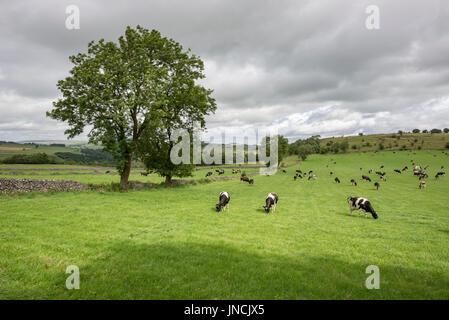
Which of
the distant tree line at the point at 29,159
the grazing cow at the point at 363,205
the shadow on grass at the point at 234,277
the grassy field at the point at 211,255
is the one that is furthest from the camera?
the distant tree line at the point at 29,159

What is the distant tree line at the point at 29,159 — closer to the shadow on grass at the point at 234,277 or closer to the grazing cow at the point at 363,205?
the shadow on grass at the point at 234,277

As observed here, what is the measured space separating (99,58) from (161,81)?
6.87 m

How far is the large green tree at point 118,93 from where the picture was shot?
23.0 meters

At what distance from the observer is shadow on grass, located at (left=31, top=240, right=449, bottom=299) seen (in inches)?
236

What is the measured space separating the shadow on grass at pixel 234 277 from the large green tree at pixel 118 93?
18.4 meters

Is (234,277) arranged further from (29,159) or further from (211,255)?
(29,159)

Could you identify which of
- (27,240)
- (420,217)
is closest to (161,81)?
(27,240)

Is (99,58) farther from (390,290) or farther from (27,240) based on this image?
(390,290)

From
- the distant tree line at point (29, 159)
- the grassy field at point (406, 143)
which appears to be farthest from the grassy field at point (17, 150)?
the grassy field at point (406, 143)

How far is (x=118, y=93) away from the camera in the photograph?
24.7 m

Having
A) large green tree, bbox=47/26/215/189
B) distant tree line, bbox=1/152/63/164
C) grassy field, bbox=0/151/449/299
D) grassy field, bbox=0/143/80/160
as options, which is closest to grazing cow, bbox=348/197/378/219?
grassy field, bbox=0/151/449/299

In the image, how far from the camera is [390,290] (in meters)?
6.28
